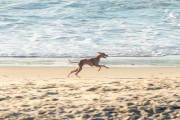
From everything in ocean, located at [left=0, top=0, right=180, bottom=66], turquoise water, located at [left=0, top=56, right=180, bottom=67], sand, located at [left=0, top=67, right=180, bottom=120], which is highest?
ocean, located at [left=0, top=0, right=180, bottom=66]

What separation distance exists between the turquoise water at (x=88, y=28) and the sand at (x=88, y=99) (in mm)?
4022

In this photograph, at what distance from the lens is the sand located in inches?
247

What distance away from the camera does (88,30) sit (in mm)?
16094

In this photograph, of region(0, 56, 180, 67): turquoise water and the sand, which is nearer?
the sand

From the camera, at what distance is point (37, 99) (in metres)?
7.01

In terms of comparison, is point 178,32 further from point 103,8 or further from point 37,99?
point 37,99

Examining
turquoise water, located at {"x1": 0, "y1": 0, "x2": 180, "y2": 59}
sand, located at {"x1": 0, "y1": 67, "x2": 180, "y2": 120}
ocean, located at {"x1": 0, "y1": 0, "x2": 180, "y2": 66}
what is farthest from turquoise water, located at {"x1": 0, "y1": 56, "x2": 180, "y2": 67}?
sand, located at {"x1": 0, "y1": 67, "x2": 180, "y2": 120}

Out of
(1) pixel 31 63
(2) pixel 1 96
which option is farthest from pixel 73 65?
(2) pixel 1 96

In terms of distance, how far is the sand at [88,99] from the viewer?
628 centimetres

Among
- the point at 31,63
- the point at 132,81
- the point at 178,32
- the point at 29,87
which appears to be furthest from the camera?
the point at 178,32

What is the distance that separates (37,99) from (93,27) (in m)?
9.88

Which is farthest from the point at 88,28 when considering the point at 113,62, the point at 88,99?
the point at 88,99

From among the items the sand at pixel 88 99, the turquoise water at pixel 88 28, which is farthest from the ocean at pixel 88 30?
the sand at pixel 88 99

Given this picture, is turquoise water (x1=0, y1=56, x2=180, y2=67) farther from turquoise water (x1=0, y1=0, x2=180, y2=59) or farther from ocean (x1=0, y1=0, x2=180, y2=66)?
turquoise water (x1=0, y1=0, x2=180, y2=59)
